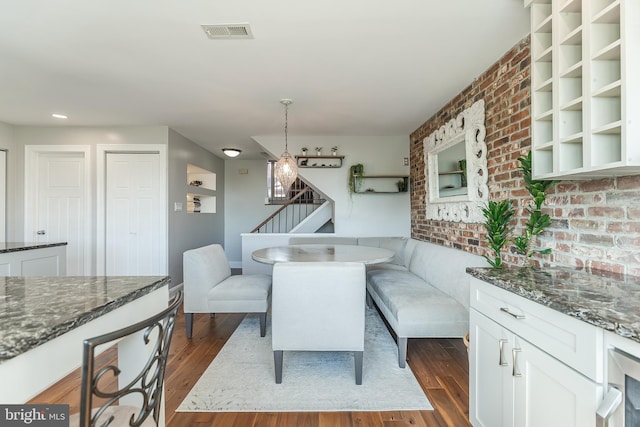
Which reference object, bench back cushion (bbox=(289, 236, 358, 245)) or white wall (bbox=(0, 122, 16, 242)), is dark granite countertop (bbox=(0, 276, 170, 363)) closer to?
bench back cushion (bbox=(289, 236, 358, 245))

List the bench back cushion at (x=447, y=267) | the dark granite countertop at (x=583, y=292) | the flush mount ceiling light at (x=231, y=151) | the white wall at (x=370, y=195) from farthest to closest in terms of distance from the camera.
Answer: the flush mount ceiling light at (x=231, y=151), the white wall at (x=370, y=195), the bench back cushion at (x=447, y=267), the dark granite countertop at (x=583, y=292)

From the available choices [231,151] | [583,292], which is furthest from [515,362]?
[231,151]

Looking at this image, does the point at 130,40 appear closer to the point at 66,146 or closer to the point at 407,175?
the point at 66,146

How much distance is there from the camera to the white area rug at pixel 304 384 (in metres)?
1.90

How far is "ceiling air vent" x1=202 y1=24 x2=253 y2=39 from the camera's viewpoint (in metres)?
1.99

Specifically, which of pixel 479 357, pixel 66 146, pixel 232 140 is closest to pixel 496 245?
pixel 479 357

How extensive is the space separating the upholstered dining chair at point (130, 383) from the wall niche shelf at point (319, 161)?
383cm

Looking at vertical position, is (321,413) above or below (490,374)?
below

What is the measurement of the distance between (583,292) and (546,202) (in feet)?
3.19

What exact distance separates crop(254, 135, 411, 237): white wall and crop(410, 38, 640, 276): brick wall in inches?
50.3

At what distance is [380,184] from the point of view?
16.3 feet

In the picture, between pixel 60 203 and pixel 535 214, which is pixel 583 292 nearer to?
pixel 535 214

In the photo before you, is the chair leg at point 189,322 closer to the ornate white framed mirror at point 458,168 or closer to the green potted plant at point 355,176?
the ornate white framed mirror at point 458,168

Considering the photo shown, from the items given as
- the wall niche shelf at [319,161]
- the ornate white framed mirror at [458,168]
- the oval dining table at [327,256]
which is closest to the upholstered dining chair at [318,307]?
the oval dining table at [327,256]
